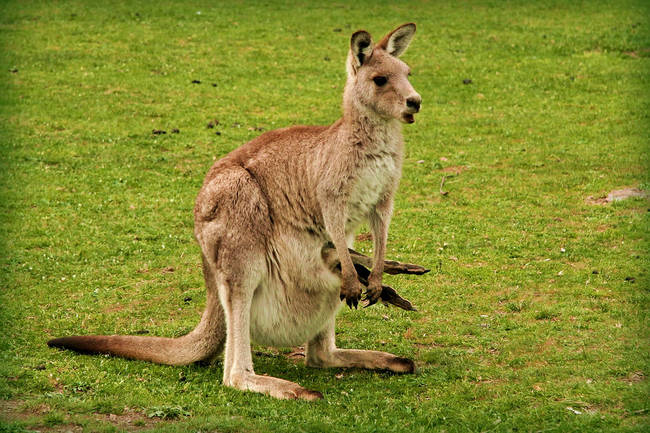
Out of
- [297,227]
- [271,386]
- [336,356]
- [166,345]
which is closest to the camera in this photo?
[271,386]

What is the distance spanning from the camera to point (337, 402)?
5.56 metres

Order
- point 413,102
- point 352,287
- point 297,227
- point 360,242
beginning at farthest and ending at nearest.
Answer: point 360,242
point 297,227
point 352,287
point 413,102

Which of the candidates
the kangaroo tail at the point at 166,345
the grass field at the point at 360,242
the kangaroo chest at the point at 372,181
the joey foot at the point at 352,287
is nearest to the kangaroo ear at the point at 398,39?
the kangaroo chest at the point at 372,181

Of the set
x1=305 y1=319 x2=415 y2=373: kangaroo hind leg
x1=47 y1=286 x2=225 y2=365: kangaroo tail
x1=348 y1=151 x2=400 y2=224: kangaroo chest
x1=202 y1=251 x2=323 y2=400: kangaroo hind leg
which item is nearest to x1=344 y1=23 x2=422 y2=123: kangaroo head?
x1=348 y1=151 x2=400 y2=224: kangaroo chest

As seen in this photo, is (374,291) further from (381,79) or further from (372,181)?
(381,79)

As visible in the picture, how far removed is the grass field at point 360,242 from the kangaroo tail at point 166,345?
99 millimetres

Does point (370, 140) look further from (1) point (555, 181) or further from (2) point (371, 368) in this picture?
(1) point (555, 181)

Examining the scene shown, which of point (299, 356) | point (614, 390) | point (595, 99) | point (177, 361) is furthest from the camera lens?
point (595, 99)

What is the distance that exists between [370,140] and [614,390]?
2385mm

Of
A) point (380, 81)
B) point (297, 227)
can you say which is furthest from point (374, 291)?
point (380, 81)

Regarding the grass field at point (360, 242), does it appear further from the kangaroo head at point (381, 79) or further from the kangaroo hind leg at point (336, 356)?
the kangaroo head at point (381, 79)

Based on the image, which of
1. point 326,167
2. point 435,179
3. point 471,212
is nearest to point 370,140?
point 326,167

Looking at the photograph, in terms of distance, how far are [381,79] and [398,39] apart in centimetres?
46

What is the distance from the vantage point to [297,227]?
606cm
